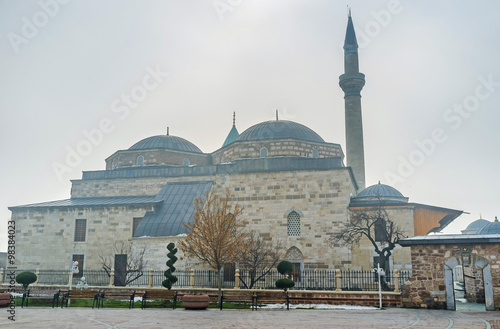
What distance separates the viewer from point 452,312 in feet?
44.9

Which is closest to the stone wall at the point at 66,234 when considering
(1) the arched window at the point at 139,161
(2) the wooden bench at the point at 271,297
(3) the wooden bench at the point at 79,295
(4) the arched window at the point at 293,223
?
(1) the arched window at the point at 139,161

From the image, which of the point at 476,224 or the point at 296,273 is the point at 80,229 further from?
the point at 476,224

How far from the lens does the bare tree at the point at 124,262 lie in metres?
22.5

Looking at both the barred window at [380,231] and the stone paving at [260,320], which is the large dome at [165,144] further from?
the stone paving at [260,320]

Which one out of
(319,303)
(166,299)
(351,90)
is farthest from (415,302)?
(351,90)

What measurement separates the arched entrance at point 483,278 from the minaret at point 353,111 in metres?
18.5

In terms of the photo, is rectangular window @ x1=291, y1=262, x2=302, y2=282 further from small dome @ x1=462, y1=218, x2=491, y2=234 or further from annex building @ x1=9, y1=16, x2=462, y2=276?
small dome @ x1=462, y1=218, x2=491, y2=234

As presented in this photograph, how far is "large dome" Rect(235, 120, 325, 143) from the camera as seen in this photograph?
29.9 metres

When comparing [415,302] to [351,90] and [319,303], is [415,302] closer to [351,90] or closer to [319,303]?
[319,303]

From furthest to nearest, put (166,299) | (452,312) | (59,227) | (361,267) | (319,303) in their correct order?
(59,227) < (361,267) < (166,299) < (319,303) < (452,312)

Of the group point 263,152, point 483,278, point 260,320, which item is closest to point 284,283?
point 260,320

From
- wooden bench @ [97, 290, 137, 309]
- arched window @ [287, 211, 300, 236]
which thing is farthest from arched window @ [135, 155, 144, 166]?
wooden bench @ [97, 290, 137, 309]

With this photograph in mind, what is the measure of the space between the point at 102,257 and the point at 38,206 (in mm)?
5330

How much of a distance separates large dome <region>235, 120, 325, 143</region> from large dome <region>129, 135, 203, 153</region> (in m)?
4.99
